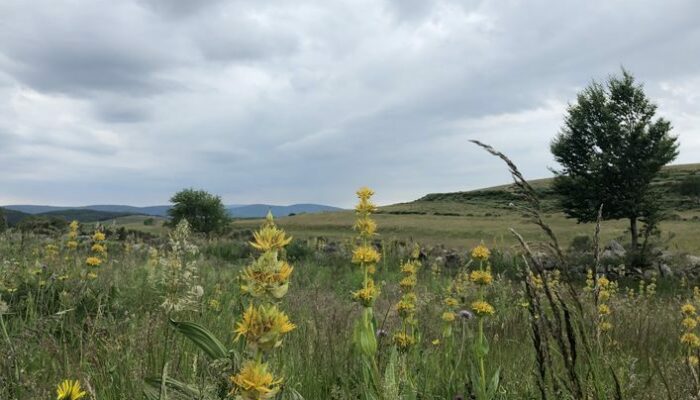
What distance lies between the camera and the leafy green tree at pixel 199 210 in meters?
55.2

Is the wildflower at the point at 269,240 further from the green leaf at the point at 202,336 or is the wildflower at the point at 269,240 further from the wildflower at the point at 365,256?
the wildflower at the point at 365,256

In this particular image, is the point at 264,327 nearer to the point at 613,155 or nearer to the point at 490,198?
the point at 613,155

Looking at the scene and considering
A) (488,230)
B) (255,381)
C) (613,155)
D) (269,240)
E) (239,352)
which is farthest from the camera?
(488,230)

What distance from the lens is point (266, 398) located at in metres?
1.00

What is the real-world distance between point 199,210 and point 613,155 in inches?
1627

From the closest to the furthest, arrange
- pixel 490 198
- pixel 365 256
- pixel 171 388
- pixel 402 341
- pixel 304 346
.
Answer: pixel 171 388
pixel 365 256
pixel 402 341
pixel 304 346
pixel 490 198

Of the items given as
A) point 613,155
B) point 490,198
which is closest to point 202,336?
point 613,155

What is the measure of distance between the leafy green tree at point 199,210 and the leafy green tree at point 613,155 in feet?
116

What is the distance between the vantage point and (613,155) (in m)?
34.5

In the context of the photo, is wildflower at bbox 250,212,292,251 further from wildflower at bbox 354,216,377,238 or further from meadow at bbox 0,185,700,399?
wildflower at bbox 354,216,377,238

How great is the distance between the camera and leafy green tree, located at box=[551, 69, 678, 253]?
111 ft

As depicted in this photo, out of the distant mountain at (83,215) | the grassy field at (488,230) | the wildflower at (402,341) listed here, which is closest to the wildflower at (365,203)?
the wildflower at (402,341)

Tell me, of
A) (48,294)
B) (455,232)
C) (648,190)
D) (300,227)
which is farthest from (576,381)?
(300,227)

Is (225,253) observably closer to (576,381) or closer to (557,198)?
(576,381)
